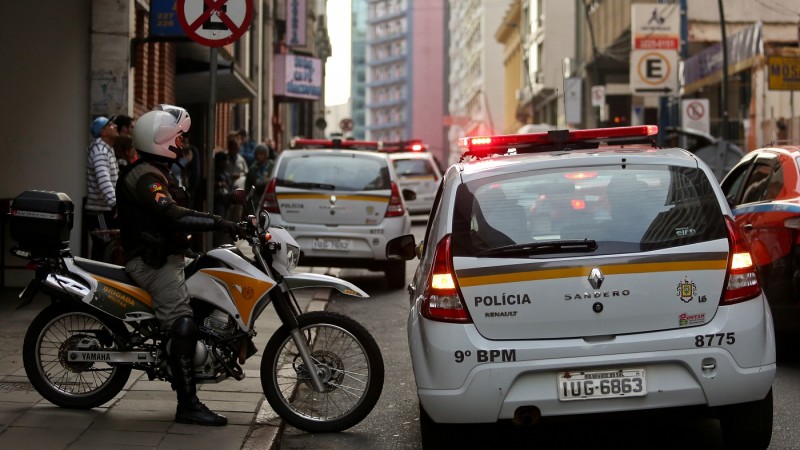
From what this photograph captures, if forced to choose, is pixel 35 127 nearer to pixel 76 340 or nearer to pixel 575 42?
pixel 76 340

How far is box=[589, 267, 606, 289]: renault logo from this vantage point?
604 cm

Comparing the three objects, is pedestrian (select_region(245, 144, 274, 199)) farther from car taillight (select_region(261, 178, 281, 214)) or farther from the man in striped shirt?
the man in striped shirt

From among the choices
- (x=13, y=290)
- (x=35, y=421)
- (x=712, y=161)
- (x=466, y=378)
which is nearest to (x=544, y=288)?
(x=466, y=378)

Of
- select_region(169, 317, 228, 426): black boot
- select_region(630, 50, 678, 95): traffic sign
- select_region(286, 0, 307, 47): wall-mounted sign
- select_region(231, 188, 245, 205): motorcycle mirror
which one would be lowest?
select_region(169, 317, 228, 426): black boot

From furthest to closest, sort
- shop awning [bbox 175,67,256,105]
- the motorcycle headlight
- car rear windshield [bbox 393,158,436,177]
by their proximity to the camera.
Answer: car rear windshield [bbox 393,158,436,177], shop awning [bbox 175,67,256,105], the motorcycle headlight

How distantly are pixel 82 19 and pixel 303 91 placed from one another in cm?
2964

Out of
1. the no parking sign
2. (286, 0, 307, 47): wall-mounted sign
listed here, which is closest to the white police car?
the no parking sign

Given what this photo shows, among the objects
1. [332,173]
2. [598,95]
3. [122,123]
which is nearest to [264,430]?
[122,123]

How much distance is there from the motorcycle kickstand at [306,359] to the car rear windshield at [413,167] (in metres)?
26.2

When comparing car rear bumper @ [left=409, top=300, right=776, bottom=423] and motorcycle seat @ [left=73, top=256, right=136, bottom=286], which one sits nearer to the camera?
car rear bumper @ [left=409, top=300, right=776, bottom=423]

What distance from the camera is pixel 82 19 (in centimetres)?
1480

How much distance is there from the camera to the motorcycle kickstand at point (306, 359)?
730 centimetres

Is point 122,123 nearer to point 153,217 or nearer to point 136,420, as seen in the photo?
point 153,217

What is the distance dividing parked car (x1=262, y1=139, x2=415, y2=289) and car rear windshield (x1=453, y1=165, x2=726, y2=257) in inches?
348
